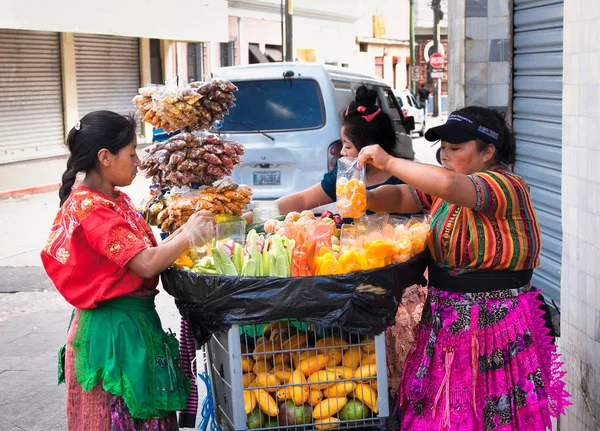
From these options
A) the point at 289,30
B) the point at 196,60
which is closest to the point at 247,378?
the point at 289,30

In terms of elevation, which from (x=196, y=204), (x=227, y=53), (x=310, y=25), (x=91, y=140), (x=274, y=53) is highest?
(x=310, y=25)

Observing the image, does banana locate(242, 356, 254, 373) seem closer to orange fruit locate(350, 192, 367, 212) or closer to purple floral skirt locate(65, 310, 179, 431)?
purple floral skirt locate(65, 310, 179, 431)

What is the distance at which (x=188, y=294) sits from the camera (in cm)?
347

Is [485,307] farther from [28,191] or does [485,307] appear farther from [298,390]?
[28,191]

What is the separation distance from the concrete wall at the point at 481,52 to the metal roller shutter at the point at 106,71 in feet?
60.0

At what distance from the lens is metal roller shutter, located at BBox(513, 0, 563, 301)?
593cm

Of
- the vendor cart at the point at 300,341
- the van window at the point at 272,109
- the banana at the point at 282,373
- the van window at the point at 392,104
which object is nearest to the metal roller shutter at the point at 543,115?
the vendor cart at the point at 300,341

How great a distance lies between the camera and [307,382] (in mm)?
3371

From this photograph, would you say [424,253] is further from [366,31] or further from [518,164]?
[366,31]

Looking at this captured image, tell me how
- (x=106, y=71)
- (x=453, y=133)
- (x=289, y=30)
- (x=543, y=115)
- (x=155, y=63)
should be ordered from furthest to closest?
(x=155, y=63), (x=289, y=30), (x=106, y=71), (x=543, y=115), (x=453, y=133)

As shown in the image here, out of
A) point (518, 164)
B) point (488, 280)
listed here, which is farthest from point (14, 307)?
point (488, 280)

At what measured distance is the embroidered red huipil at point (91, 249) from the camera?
133 inches

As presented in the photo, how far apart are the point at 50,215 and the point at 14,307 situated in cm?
628

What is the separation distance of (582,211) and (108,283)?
7.14 feet
